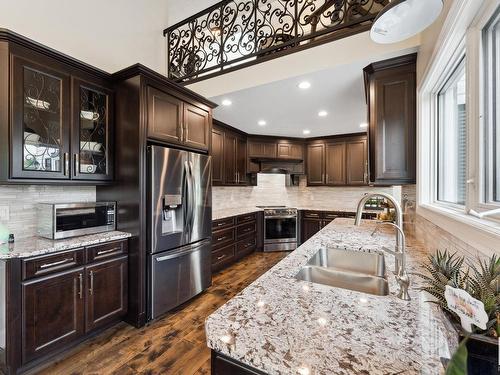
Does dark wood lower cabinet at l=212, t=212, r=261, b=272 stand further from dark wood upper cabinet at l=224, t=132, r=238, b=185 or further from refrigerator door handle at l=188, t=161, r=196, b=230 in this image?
refrigerator door handle at l=188, t=161, r=196, b=230

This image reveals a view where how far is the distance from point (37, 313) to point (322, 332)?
2102 millimetres

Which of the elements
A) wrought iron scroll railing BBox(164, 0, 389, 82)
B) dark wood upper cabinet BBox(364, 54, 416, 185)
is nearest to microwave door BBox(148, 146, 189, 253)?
wrought iron scroll railing BBox(164, 0, 389, 82)

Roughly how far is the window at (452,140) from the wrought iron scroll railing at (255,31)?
96 centimetres

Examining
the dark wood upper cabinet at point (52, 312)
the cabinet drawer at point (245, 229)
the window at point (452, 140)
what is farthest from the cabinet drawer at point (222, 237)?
the window at point (452, 140)

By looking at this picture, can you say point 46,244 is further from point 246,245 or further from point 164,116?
point 246,245

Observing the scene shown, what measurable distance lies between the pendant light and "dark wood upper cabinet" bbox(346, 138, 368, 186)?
425 cm

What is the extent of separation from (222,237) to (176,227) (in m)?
1.36

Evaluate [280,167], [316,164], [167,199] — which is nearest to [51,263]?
[167,199]

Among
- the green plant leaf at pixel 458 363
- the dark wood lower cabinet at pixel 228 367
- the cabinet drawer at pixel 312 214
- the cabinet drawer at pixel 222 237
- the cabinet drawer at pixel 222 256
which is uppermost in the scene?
the green plant leaf at pixel 458 363

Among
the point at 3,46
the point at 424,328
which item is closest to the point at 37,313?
the point at 3,46

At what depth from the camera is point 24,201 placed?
213 cm

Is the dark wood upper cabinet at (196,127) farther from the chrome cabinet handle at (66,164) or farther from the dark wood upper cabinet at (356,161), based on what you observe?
the dark wood upper cabinet at (356,161)

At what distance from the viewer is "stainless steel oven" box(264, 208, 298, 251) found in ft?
16.3

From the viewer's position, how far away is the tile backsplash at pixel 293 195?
5.21 meters
